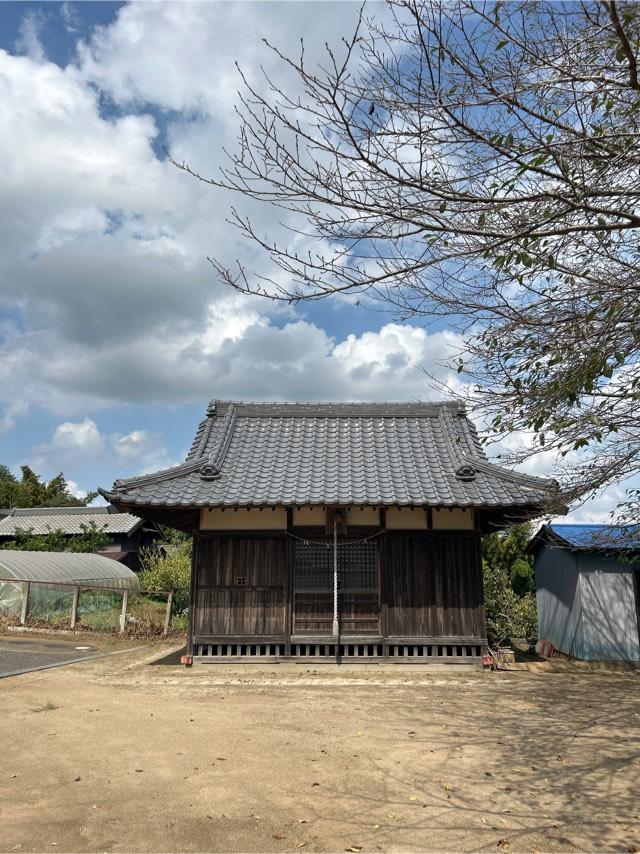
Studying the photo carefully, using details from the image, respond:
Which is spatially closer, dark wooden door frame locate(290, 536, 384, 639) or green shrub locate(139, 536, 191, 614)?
dark wooden door frame locate(290, 536, 384, 639)

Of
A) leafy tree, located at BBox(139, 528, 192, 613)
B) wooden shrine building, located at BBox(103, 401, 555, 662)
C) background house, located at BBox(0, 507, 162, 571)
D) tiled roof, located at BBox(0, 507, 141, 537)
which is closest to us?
wooden shrine building, located at BBox(103, 401, 555, 662)

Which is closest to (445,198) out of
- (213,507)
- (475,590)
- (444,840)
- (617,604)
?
(444,840)

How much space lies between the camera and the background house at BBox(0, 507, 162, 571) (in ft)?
106

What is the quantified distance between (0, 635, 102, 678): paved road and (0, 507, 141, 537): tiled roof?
17.5 m

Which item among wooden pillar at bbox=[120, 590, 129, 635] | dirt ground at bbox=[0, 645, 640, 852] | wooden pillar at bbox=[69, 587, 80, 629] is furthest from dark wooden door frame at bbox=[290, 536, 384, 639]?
wooden pillar at bbox=[69, 587, 80, 629]

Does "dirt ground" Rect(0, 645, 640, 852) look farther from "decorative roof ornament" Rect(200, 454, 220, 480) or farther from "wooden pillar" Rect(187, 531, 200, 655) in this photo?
"decorative roof ornament" Rect(200, 454, 220, 480)

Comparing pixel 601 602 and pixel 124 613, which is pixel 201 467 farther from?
pixel 601 602

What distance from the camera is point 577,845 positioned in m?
3.79

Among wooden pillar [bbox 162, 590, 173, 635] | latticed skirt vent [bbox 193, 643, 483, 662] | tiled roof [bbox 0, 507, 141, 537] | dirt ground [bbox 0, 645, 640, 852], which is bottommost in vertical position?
dirt ground [bbox 0, 645, 640, 852]

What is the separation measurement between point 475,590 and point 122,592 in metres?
9.19

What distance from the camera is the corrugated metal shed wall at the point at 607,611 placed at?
11.4 m

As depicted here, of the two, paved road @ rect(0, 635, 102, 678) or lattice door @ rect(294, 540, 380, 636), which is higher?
lattice door @ rect(294, 540, 380, 636)

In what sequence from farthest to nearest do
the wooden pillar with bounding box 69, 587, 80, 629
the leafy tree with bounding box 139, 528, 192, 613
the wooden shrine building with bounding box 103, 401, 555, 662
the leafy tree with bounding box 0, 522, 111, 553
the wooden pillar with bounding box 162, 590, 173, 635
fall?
the leafy tree with bounding box 0, 522, 111, 553, the leafy tree with bounding box 139, 528, 192, 613, the wooden pillar with bounding box 69, 587, 80, 629, the wooden pillar with bounding box 162, 590, 173, 635, the wooden shrine building with bounding box 103, 401, 555, 662

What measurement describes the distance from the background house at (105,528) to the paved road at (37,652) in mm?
→ 17235
